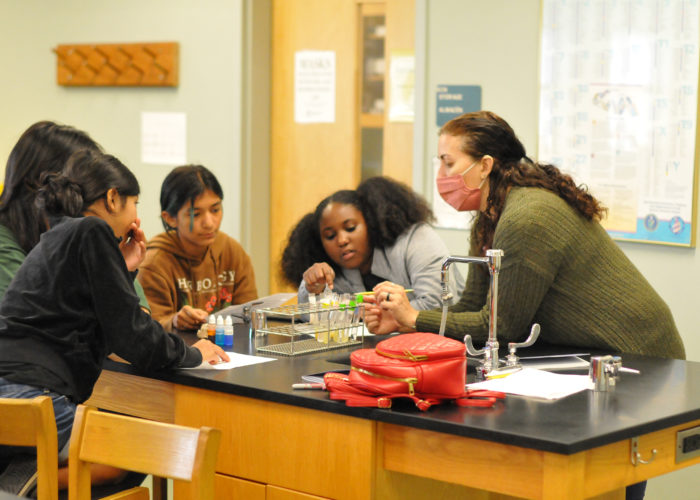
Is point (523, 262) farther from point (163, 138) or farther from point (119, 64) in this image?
point (119, 64)

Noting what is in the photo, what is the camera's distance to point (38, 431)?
196 centimetres

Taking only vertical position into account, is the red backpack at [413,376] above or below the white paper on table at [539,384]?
above

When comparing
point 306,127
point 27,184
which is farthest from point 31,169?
point 306,127

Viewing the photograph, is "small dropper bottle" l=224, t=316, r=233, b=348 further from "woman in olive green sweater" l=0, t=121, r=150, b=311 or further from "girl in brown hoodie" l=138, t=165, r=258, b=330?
"woman in olive green sweater" l=0, t=121, r=150, b=311

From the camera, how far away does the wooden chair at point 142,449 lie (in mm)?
1736

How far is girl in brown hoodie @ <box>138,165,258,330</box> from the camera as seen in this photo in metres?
3.17

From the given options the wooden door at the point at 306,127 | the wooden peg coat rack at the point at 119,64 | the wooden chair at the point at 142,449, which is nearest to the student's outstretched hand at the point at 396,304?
the wooden chair at the point at 142,449

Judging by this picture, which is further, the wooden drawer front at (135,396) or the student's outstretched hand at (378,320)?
the student's outstretched hand at (378,320)

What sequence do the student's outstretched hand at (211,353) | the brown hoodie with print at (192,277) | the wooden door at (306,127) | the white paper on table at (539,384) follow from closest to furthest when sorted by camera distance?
the white paper on table at (539,384)
the student's outstretched hand at (211,353)
the brown hoodie with print at (192,277)
the wooden door at (306,127)

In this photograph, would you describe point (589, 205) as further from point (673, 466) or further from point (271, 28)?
point (271, 28)

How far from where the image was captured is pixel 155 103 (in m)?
5.16

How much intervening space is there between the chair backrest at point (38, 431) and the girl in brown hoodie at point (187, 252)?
3.78 ft

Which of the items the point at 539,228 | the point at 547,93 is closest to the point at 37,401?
the point at 539,228

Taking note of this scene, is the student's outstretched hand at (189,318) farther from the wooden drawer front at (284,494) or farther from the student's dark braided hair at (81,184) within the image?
the wooden drawer front at (284,494)
